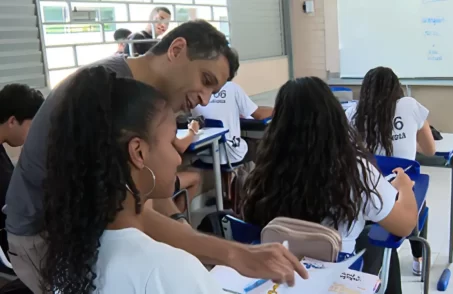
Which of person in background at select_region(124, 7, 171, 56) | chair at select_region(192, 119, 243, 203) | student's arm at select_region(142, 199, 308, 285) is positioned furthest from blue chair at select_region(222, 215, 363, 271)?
person in background at select_region(124, 7, 171, 56)

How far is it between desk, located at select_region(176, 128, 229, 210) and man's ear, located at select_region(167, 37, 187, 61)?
1.66m

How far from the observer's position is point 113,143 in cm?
79

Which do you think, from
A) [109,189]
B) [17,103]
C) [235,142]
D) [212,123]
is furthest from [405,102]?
[109,189]

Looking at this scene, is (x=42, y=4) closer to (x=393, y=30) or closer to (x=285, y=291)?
(x=285, y=291)

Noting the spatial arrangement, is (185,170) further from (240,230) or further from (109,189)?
(109,189)

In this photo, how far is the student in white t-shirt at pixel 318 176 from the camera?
1520mm

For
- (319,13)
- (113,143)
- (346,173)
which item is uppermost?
(319,13)

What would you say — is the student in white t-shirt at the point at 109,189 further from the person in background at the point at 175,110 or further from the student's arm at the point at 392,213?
the student's arm at the point at 392,213

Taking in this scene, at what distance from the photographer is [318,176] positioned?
5.02 ft

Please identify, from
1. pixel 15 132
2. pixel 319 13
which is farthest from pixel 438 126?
pixel 15 132

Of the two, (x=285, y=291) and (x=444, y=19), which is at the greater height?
(x=444, y=19)

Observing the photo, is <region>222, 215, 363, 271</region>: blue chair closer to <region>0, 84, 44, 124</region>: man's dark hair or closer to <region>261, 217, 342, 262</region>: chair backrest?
<region>261, 217, 342, 262</region>: chair backrest

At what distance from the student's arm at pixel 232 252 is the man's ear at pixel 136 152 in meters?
0.28

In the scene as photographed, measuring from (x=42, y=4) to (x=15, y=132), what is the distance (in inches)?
46.0
